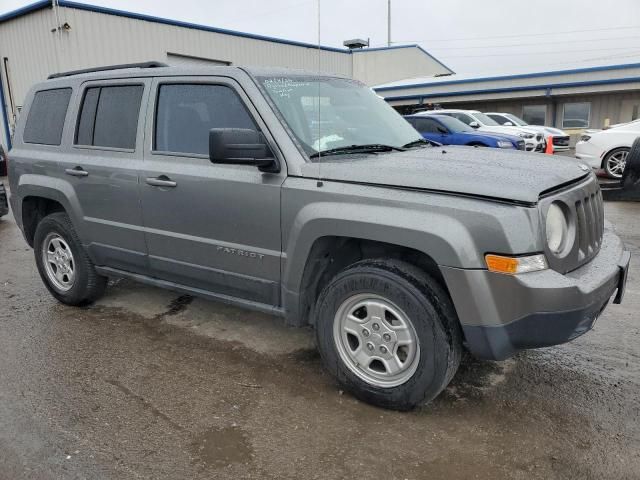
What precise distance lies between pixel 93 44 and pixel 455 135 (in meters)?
11.1

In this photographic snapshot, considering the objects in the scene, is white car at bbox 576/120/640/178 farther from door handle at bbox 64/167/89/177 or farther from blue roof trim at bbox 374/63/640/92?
blue roof trim at bbox 374/63/640/92

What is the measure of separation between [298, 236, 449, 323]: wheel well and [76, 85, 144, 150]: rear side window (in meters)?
1.78

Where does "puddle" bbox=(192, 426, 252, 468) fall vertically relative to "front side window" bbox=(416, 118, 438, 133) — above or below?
below

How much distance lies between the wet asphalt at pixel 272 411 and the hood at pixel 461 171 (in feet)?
4.16

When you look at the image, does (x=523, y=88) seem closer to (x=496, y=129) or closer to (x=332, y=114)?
(x=496, y=129)

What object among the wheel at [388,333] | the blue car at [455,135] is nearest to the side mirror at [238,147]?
the wheel at [388,333]

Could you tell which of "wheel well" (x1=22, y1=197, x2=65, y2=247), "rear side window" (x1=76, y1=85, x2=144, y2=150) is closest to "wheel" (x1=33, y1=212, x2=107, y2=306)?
"wheel well" (x1=22, y1=197, x2=65, y2=247)

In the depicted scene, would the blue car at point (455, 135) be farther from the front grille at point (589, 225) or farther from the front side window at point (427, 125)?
the front grille at point (589, 225)

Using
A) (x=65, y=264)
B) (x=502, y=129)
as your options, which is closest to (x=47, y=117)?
(x=65, y=264)

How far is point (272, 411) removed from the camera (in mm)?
3107

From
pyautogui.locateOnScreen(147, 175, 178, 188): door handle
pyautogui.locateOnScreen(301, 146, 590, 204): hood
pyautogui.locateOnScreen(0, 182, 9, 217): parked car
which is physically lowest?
pyautogui.locateOnScreen(0, 182, 9, 217): parked car

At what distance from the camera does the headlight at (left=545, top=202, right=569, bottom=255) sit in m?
2.70

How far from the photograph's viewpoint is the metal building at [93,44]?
16.2 m

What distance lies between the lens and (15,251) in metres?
7.13
